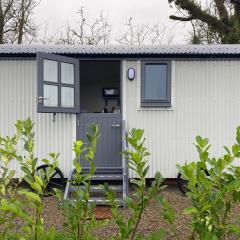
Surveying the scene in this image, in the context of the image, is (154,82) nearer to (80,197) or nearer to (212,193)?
(80,197)

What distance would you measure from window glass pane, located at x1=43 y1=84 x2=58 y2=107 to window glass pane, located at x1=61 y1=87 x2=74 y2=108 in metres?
0.17

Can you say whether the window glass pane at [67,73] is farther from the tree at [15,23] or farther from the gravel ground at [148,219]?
the tree at [15,23]

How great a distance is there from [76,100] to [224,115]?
261cm

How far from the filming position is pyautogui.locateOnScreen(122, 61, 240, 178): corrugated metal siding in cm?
807

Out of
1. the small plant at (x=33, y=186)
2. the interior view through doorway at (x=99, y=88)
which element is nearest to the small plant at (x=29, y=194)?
the small plant at (x=33, y=186)

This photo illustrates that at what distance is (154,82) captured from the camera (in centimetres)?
803

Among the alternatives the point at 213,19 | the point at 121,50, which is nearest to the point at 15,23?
the point at 213,19

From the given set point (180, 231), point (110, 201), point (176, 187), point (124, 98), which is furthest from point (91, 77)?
point (110, 201)

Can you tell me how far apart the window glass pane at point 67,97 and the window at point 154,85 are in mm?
1228

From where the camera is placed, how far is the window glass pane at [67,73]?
299 inches

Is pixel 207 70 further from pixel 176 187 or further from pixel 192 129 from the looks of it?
pixel 176 187

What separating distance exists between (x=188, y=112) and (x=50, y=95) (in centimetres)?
244

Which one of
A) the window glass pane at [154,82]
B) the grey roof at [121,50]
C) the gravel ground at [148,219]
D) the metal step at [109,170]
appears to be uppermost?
the grey roof at [121,50]

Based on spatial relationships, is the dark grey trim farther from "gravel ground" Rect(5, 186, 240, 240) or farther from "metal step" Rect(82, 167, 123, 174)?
"gravel ground" Rect(5, 186, 240, 240)
